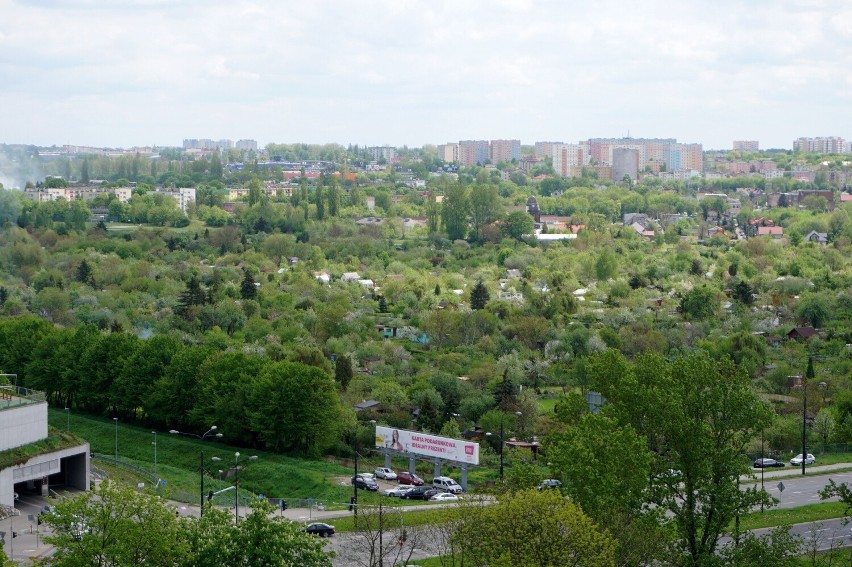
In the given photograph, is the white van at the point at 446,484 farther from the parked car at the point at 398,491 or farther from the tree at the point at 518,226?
the tree at the point at 518,226

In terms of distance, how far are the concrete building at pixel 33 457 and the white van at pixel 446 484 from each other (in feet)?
26.3

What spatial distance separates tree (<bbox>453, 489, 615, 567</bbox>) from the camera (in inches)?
678

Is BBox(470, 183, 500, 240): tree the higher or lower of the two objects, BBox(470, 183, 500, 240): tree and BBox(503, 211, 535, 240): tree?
the higher

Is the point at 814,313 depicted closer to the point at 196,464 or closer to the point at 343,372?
the point at 343,372

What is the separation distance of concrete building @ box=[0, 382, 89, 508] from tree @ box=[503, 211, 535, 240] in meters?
61.9

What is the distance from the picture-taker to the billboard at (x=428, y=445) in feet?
94.8

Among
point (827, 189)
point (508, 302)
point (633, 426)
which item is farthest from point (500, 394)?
point (827, 189)

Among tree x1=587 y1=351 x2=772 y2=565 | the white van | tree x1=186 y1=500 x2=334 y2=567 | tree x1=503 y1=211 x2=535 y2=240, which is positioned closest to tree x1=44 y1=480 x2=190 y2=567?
tree x1=186 y1=500 x2=334 y2=567

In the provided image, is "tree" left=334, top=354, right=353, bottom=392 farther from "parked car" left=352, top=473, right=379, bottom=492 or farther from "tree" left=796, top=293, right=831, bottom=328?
"tree" left=796, top=293, right=831, bottom=328

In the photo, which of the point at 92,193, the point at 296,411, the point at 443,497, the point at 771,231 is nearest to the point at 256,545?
the point at 443,497

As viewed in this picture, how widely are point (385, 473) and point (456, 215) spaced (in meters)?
60.8

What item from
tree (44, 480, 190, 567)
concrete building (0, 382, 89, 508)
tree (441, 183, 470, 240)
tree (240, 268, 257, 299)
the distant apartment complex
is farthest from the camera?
the distant apartment complex

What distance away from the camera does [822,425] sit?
114 feet

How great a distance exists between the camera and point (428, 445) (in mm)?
29625
